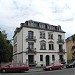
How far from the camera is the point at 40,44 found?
54.9m

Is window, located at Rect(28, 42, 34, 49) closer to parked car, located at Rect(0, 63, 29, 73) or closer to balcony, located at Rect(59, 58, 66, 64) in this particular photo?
balcony, located at Rect(59, 58, 66, 64)

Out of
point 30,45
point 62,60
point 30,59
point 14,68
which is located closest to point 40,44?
point 30,45

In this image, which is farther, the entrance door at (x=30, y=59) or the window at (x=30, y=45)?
the window at (x=30, y=45)

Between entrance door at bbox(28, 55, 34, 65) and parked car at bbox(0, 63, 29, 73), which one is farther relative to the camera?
entrance door at bbox(28, 55, 34, 65)

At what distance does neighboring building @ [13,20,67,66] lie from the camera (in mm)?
52156

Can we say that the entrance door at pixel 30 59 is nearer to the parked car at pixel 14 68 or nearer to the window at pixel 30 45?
the window at pixel 30 45

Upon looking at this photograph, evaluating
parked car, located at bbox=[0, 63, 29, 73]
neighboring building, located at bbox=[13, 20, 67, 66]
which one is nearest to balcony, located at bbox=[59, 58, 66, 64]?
neighboring building, located at bbox=[13, 20, 67, 66]

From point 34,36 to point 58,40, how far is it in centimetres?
846

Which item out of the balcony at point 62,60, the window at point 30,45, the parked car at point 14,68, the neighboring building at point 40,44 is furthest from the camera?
the balcony at point 62,60

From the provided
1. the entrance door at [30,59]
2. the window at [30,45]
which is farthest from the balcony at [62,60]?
the window at [30,45]

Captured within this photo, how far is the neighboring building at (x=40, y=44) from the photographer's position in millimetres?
52156

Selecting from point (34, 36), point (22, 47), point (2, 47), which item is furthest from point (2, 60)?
point (34, 36)

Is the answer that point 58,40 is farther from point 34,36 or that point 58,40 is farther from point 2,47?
point 2,47

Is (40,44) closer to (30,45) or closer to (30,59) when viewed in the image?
(30,45)
